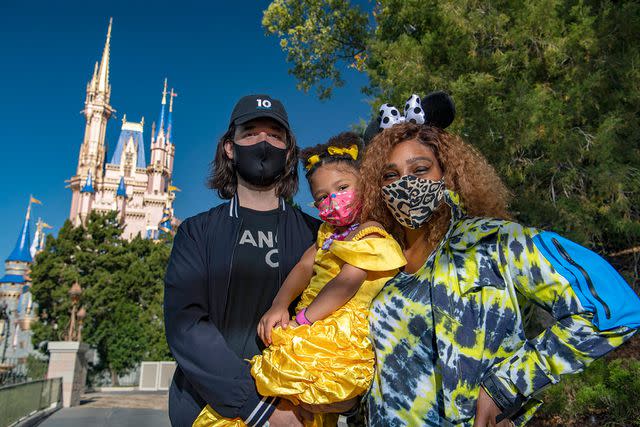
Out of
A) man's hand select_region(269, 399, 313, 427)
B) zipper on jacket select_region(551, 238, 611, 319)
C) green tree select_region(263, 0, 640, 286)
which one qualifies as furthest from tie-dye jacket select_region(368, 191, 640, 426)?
green tree select_region(263, 0, 640, 286)

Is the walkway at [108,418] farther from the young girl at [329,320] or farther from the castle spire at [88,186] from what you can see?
the castle spire at [88,186]

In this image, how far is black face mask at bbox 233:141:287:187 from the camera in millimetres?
2895

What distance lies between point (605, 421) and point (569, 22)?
6606 mm

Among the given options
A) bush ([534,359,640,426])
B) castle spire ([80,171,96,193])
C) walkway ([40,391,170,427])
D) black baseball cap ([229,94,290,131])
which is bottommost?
walkway ([40,391,170,427])

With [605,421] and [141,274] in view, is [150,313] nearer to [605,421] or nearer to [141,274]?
[141,274]

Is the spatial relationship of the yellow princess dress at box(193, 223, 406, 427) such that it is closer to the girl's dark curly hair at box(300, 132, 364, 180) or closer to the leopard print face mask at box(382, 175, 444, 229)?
the leopard print face mask at box(382, 175, 444, 229)

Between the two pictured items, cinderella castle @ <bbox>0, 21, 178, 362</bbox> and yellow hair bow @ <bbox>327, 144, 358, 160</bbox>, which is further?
cinderella castle @ <bbox>0, 21, 178, 362</bbox>

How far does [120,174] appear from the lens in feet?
253

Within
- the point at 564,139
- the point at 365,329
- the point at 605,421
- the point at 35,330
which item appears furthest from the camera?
the point at 35,330

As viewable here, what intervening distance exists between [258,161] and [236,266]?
2.16 feet

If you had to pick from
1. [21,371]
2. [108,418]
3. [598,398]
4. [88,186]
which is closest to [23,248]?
[88,186]

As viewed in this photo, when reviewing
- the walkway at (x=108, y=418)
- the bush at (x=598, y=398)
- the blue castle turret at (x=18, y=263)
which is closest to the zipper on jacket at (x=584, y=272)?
the bush at (x=598, y=398)

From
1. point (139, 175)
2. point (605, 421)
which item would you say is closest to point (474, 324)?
point (605, 421)

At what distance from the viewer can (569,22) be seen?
8734mm
